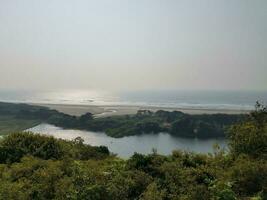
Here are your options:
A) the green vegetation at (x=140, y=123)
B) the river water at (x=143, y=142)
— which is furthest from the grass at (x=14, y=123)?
the river water at (x=143, y=142)

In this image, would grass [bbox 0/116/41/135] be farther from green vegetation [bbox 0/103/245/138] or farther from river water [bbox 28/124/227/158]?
river water [bbox 28/124/227/158]

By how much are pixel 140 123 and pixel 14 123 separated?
1272 inches

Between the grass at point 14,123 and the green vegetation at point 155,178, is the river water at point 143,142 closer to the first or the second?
the grass at point 14,123

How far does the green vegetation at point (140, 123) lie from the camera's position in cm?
8331

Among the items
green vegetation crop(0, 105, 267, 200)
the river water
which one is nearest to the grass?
the river water

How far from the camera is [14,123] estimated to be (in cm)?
9769

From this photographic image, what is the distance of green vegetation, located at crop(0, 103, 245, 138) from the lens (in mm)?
83312

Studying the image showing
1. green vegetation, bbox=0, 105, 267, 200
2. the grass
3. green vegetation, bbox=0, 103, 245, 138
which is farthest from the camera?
the grass

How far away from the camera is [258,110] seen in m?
25.0

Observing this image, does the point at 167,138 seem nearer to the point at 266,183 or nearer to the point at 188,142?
the point at 188,142

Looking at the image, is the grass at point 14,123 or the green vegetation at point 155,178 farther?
the grass at point 14,123

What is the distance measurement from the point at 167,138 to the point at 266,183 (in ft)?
214

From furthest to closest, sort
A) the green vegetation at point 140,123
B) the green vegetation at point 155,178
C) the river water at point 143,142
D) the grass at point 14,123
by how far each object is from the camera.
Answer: the grass at point 14,123
the green vegetation at point 140,123
the river water at point 143,142
the green vegetation at point 155,178

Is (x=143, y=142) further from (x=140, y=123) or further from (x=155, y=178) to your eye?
(x=155, y=178)
